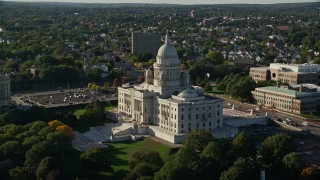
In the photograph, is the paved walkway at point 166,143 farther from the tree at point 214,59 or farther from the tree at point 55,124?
the tree at point 214,59

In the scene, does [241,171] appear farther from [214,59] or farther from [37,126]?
[214,59]

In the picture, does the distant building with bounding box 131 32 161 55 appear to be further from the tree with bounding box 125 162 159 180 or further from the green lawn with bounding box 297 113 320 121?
the tree with bounding box 125 162 159 180

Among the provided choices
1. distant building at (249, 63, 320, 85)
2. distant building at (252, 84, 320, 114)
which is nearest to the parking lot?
distant building at (252, 84, 320, 114)

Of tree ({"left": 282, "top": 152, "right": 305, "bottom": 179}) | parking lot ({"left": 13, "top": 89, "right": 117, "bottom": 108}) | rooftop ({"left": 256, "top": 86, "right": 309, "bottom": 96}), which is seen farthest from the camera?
parking lot ({"left": 13, "top": 89, "right": 117, "bottom": 108})

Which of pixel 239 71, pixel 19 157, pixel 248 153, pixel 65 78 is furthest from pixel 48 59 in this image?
pixel 248 153

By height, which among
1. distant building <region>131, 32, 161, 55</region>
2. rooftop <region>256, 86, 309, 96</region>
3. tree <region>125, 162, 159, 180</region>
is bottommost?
tree <region>125, 162, 159, 180</region>

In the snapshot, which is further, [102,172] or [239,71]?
[239,71]

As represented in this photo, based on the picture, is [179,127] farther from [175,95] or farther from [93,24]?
[93,24]
